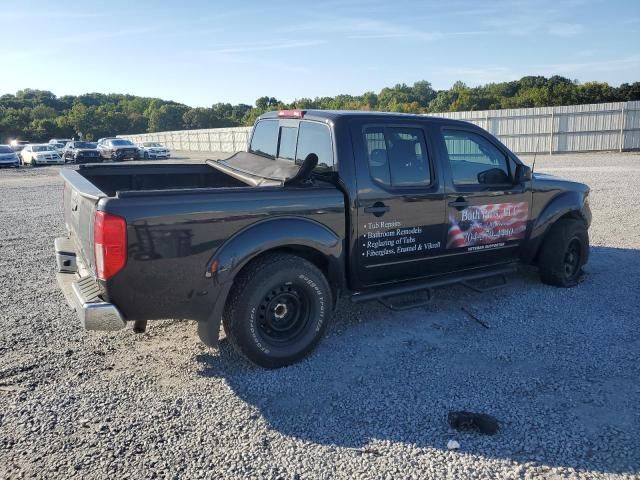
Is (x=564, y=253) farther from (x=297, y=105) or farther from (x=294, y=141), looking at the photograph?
(x=297, y=105)

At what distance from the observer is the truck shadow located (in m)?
3.10

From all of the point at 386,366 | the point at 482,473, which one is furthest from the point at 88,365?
the point at 482,473

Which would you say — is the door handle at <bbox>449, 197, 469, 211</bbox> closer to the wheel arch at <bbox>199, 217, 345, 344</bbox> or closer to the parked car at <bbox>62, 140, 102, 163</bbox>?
the wheel arch at <bbox>199, 217, 345, 344</bbox>

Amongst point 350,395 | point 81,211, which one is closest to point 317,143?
point 81,211

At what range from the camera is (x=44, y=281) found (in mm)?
6316

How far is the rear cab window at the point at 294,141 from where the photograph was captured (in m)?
4.45

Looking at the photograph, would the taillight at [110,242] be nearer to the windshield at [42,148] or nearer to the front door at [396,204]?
the front door at [396,204]

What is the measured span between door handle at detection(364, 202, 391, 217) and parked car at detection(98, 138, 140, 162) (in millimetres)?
33477

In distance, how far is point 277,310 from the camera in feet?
13.3

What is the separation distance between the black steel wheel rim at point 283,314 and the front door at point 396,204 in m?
0.61

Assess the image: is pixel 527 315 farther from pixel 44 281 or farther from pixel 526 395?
pixel 44 281

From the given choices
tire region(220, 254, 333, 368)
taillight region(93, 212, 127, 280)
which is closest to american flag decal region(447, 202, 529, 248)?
tire region(220, 254, 333, 368)

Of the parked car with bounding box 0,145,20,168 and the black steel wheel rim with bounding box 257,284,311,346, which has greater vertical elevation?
the parked car with bounding box 0,145,20,168

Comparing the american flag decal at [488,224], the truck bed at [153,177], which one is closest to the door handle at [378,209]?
the american flag decal at [488,224]
